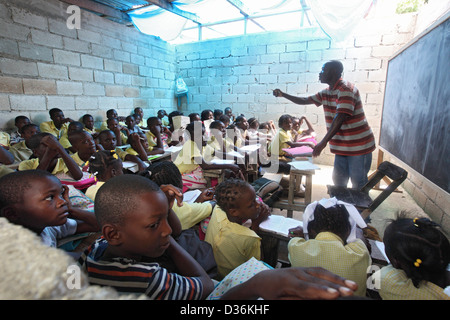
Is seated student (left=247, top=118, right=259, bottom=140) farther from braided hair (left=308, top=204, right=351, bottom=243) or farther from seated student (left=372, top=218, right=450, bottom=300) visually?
seated student (left=372, top=218, right=450, bottom=300)

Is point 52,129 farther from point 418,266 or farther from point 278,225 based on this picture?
point 418,266

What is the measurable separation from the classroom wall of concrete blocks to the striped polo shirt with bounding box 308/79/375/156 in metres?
1.16

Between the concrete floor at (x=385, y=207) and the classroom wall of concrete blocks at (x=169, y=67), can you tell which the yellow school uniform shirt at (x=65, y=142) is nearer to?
the classroom wall of concrete blocks at (x=169, y=67)

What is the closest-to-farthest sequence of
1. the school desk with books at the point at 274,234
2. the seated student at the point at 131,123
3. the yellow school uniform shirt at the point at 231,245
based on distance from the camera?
the yellow school uniform shirt at the point at 231,245
the school desk with books at the point at 274,234
the seated student at the point at 131,123

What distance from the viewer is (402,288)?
1035mm

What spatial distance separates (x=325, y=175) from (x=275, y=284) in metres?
5.07

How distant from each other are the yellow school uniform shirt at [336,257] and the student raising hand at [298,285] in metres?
0.71

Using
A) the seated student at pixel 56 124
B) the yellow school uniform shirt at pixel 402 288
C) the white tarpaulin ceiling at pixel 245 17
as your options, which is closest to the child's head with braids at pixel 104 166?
the yellow school uniform shirt at pixel 402 288

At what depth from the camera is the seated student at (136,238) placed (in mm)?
788

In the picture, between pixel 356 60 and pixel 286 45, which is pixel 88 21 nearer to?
pixel 286 45

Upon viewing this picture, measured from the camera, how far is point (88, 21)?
5410 mm

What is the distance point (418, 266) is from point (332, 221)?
401 millimetres

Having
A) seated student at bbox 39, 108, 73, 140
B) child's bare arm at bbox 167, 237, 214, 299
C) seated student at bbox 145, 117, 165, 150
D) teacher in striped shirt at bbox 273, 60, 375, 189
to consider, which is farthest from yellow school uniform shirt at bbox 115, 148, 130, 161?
child's bare arm at bbox 167, 237, 214, 299

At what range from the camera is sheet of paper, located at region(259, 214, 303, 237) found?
1.64 m
